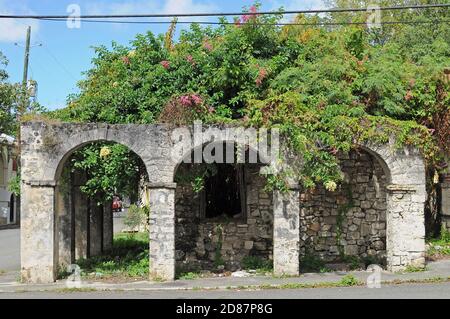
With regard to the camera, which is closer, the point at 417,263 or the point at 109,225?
the point at 417,263

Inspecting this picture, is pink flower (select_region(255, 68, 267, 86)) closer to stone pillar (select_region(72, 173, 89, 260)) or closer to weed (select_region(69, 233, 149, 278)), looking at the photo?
weed (select_region(69, 233, 149, 278))

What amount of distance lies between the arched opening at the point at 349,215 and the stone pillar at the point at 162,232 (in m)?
4.03

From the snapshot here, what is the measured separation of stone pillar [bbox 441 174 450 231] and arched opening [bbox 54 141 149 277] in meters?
8.73

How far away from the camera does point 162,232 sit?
1355 cm

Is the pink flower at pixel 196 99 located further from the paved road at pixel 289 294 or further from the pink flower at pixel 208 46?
the paved road at pixel 289 294

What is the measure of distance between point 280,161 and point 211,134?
5.20ft

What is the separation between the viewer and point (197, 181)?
1473 cm

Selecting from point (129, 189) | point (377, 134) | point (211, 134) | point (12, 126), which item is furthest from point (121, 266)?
point (12, 126)

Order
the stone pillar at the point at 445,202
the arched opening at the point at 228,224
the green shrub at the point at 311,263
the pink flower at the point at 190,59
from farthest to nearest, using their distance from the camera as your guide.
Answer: the stone pillar at the point at 445,202
the arched opening at the point at 228,224
the pink flower at the point at 190,59
the green shrub at the point at 311,263

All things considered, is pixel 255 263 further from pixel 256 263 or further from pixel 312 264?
pixel 312 264

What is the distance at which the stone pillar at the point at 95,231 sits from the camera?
18.2 m

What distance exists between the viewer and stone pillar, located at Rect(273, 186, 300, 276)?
1370 centimetres

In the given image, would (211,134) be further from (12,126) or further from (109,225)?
(12,126)

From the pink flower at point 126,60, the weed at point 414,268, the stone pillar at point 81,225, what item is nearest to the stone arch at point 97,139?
the pink flower at point 126,60
